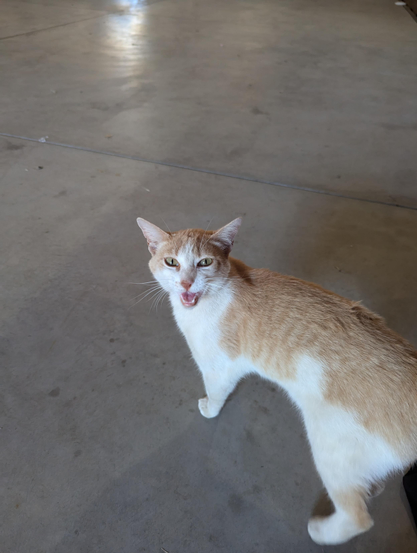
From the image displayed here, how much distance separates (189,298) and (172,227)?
3.91 ft

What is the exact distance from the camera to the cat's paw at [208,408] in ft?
5.05

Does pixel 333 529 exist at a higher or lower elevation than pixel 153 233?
lower

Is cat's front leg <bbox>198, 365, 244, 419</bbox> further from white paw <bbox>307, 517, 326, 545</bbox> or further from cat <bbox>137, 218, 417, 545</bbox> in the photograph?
white paw <bbox>307, 517, 326, 545</bbox>

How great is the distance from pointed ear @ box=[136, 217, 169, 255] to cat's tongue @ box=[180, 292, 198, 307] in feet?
0.85

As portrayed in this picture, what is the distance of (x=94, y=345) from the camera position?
5.96 ft

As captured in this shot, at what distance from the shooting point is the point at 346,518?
1.15 metres

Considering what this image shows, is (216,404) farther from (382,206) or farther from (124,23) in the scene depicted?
(124,23)

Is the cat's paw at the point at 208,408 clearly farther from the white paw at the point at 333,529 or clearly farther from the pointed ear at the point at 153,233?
the pointed ear at the point at 153,233

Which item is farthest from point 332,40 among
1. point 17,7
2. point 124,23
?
point 17,7

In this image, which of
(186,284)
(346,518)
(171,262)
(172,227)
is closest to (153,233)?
(171,262)

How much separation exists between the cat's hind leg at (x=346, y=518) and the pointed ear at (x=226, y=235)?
3.04 ft

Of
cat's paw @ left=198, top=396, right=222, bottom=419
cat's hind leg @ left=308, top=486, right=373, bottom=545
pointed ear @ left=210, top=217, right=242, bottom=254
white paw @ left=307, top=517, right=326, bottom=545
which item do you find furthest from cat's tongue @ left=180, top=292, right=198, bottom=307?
white paw @ left=307, top=517, right=326, bottom=545

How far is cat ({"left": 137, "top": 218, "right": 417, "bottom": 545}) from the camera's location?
1084 mm

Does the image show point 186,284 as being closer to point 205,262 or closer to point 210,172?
point 205,262
